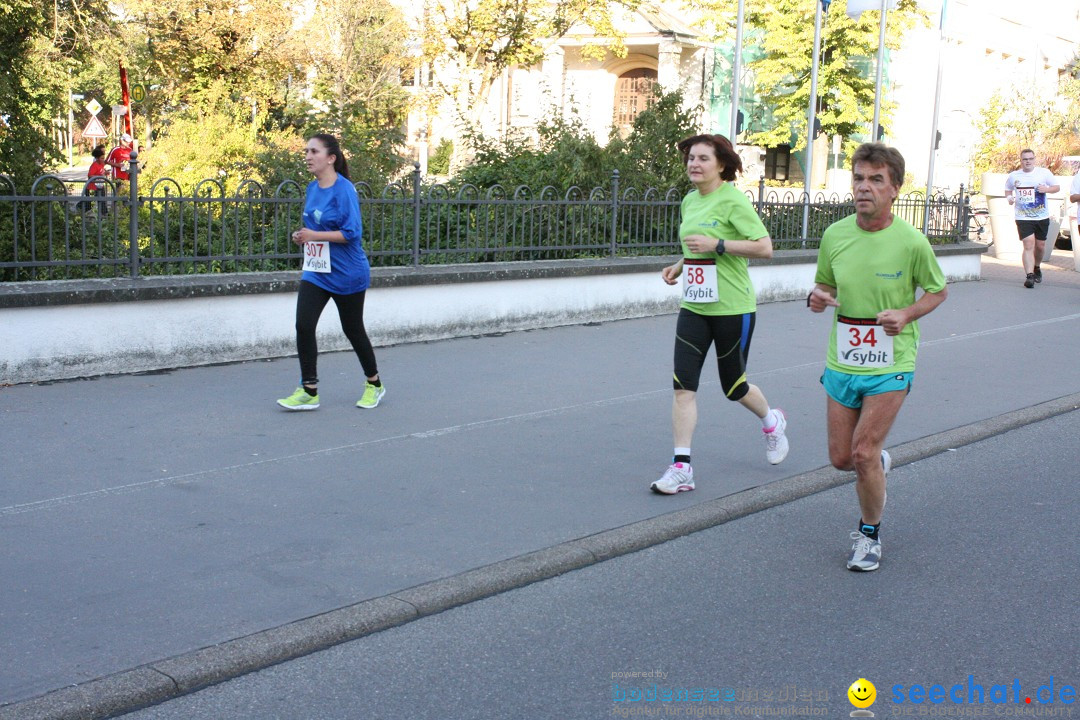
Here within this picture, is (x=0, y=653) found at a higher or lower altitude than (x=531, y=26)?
lower

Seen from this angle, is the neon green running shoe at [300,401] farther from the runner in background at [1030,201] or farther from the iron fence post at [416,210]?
the runner in background at [1030,201]

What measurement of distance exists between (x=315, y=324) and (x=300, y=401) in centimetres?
52

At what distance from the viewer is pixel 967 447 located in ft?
25.7

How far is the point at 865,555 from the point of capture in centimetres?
532

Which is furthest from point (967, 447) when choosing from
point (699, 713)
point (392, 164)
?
point (392, 164)

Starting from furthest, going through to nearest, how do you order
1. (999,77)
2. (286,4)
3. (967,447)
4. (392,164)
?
(999,77) < (286,4) < (392,164) < (967,447)

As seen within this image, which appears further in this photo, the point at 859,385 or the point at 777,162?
the point at 777,162

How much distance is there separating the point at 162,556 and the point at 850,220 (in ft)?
10.7

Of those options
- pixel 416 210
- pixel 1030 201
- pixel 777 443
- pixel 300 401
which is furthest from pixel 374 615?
pixel 1030 201

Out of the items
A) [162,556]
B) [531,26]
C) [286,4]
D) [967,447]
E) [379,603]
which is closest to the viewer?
[379,603]

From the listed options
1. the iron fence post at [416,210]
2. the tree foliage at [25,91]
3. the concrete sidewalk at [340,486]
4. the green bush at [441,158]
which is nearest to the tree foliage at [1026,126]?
the green bush at [441,158]

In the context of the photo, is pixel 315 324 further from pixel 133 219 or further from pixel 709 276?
pixel 709 276

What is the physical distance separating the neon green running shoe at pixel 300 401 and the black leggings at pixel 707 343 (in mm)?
2757

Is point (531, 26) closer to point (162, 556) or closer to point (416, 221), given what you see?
point (416, 221)
